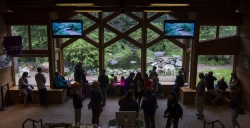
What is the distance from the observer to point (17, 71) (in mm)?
10719

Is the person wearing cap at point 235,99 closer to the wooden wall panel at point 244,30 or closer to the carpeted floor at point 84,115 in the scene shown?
the carpeted floor at point 84,115

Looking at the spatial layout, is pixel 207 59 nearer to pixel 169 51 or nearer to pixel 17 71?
pixel 169 51

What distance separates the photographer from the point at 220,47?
10.3 meters

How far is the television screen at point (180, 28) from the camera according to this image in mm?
9297

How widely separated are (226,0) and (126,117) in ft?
22.7

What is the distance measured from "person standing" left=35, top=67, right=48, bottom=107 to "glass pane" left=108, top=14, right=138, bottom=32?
3.80m

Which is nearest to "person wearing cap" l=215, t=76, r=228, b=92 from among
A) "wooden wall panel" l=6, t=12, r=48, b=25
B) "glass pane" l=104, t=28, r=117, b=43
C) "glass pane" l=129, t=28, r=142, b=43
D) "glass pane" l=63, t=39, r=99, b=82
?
"glass pane" l=129, t=28, r=142, b=43

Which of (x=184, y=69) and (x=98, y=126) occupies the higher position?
(x=184, y=69)

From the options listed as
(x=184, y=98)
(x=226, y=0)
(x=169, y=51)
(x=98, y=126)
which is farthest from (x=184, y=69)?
(x=98, y=126)

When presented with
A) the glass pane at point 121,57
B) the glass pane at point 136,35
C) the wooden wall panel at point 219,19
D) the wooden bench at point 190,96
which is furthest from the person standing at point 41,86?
the wooden wall panel at point 219,19

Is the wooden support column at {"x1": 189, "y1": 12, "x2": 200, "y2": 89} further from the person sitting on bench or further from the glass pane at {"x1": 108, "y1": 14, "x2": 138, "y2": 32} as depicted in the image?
the person sitting on bench

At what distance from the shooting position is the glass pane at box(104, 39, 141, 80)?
36.9ft

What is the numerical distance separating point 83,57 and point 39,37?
208 cm

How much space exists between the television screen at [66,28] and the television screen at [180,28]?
3.38 meters
